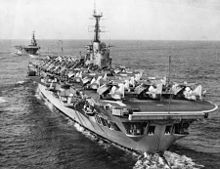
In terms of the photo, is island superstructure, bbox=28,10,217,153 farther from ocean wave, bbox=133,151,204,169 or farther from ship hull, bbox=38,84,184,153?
ocean wave, bbox=133,151,204,169

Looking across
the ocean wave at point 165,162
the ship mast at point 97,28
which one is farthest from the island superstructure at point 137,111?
the ship mast at point 97,28

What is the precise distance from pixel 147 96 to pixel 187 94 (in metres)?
2.54

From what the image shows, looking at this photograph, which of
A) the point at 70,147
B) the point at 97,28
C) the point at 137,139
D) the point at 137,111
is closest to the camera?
the point at 137,111

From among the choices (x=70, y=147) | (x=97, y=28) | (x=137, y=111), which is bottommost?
(x=70, y=147)

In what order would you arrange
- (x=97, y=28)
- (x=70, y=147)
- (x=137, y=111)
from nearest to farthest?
(x=137, y=111)
(x=70, y=147)
(x=97, y=28)

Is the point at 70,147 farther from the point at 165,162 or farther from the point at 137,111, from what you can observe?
the point at 165,162

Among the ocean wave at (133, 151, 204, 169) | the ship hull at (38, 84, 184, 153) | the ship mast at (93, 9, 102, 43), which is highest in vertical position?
the ship mast at (93, 9, 102, 43)

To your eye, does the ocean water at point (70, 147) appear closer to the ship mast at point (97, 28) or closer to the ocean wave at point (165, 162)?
the ocean wave at point (165, 162)

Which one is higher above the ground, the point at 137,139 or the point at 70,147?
the point at 137,139

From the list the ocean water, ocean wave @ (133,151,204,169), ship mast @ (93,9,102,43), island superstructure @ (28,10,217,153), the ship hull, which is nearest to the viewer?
ocean wave @ (133,151,204,169)

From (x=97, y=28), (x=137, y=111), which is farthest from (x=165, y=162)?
(x=97, y=28)

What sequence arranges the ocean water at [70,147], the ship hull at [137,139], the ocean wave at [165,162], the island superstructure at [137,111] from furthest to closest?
the ship hull at [137,139], the ocean water at [70,147], the island superstructure at [137,111], the ocean wave at [165,162]

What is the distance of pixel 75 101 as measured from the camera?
20547 mm

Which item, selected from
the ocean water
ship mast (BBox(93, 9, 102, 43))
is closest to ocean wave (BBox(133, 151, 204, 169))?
the ocean water
